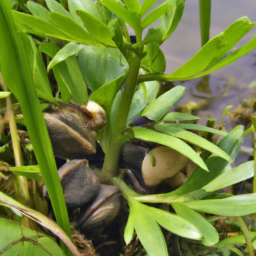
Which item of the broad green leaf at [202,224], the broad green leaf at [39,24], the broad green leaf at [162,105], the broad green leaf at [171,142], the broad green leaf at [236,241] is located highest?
the broad green leaf at [39,24]

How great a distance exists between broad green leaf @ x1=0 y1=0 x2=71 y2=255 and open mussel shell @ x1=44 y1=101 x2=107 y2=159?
116 mm

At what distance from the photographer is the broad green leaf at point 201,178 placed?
0.46 meters

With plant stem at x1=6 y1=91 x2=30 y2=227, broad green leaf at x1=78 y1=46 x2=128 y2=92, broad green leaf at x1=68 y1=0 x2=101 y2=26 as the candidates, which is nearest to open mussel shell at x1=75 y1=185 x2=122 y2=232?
plant stem at x1=6 y1=91 x2=30 y2=227

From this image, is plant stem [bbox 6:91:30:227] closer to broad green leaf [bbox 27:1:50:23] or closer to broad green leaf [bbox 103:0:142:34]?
broad green leaf [bbox 27:1:50:23]

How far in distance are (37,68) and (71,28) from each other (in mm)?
152

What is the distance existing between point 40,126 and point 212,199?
0.31 m

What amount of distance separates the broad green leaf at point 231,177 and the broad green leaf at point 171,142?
12 cm

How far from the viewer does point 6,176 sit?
505mm

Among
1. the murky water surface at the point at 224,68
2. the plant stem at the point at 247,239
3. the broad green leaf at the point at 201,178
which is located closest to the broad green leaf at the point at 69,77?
the broad green leaf at the point at 201,178

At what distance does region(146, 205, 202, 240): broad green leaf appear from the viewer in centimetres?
37

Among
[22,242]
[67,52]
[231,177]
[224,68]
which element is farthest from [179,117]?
[224,68]

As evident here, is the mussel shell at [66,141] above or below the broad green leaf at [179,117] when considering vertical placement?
below

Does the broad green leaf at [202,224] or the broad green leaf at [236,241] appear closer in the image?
the broad green leaf at [202,224]

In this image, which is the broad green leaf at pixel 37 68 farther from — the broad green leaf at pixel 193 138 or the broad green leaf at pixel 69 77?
the broad green leaf at pixel 193 138
